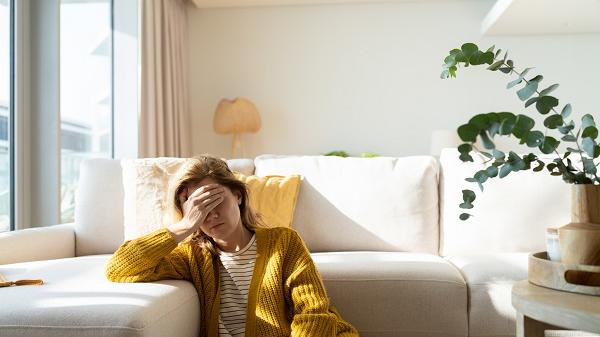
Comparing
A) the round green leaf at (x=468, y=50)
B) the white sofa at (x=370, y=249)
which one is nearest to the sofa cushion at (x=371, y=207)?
the white sofa at (x=370, y=249)

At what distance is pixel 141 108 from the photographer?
172 inches

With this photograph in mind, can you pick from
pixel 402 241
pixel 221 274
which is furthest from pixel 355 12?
pixel 221 274

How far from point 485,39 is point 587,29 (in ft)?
2.61

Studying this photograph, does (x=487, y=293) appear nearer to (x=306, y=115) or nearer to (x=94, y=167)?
(x=94, y=167)

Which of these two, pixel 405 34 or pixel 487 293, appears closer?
pixel 487 293

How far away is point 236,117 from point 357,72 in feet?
3.78

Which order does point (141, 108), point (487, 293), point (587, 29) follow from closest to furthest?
point (487, 293) < point (141, 108) < point (587, 29)

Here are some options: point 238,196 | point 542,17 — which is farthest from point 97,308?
point 542,17

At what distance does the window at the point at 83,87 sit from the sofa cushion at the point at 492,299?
245 cm

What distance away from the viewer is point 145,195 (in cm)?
243

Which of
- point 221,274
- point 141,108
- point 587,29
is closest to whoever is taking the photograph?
point 221,274

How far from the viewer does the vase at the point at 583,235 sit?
4.00ft

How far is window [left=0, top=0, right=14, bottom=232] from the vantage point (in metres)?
3.07

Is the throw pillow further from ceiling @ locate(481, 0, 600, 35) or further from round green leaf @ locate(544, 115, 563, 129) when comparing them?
ceiling @ locate(481, 0, 600, 35)
